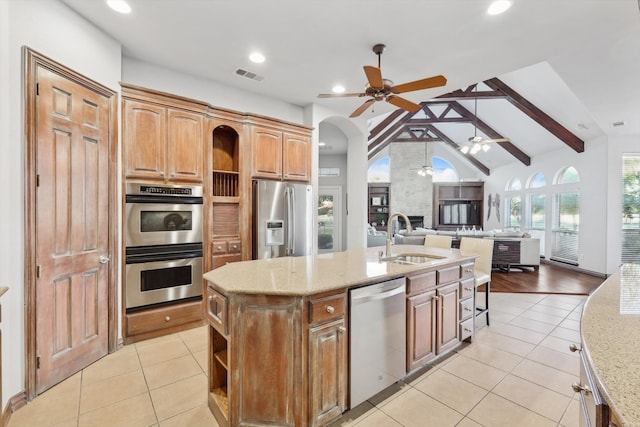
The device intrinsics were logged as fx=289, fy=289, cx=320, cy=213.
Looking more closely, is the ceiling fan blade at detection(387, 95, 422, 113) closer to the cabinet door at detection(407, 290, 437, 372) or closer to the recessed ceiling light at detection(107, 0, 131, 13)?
the cabinet door at detection(407, 290, 437, 372)

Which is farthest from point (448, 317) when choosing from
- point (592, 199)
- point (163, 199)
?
point (592, 199)

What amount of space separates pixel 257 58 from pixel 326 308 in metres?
2.79

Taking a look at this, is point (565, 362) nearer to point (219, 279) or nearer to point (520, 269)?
point (219, 279)

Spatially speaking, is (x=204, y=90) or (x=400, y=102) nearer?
(x=400, y=102)

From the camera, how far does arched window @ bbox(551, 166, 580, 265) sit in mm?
6879

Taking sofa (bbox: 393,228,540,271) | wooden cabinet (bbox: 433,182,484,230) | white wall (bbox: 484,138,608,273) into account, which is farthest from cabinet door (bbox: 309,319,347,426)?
wooden cabinet (bbox: 433,182,484,230)

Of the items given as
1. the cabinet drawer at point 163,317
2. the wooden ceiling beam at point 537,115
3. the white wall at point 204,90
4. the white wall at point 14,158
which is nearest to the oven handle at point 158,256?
the cabinet drawer at point 163,317

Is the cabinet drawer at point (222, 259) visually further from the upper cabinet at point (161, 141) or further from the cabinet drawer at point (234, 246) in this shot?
the upper cabinet at point (161, 141)

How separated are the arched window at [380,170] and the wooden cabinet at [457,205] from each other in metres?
2.03

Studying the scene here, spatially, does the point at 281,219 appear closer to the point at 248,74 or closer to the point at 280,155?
the point at 280,155

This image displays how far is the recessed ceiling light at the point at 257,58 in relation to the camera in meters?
3.10

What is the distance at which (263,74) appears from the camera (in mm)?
3564

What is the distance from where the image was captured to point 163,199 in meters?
3.04

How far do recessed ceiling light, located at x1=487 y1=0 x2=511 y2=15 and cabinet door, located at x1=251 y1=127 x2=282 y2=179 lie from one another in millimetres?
2631
